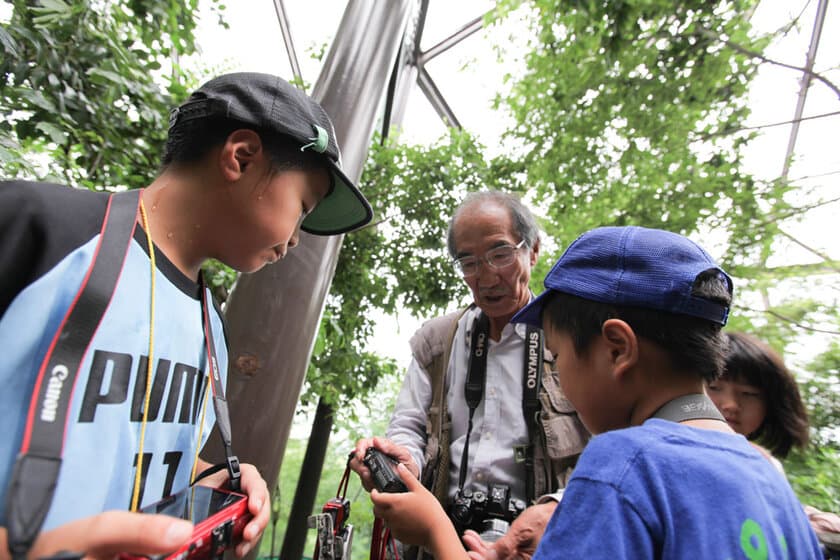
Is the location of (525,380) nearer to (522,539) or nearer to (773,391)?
(522,539)

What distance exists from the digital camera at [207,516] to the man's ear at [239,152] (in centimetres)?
70

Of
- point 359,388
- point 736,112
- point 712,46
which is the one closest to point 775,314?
point 736,112

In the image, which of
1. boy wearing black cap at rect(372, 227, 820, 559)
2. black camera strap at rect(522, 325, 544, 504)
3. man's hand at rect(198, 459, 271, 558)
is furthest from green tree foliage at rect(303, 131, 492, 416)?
boy wearing black cap at rect(372, 227, 820, 559)

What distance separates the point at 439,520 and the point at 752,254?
130 inches

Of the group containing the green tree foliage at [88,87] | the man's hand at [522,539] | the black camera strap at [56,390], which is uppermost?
the green tree foliage at [88,87]

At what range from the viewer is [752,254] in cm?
323

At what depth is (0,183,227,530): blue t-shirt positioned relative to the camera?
0.69 metres

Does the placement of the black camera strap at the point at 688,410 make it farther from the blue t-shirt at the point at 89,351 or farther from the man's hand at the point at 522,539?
the blue t-shirt at the point at 89,351

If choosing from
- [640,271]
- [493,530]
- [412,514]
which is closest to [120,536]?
[412,514]

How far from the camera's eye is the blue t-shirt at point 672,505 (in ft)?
2.22

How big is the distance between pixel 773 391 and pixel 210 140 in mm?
2349

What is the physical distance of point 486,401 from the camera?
1.70 meters

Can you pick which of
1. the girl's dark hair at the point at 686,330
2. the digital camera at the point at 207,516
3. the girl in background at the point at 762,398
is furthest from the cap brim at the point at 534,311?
the girl in background at the point at 762,398

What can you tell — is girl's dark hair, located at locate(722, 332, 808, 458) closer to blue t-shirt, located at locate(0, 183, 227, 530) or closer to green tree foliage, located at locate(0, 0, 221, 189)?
blue t-shirt, located at locate(0, 183, 227, 530)
